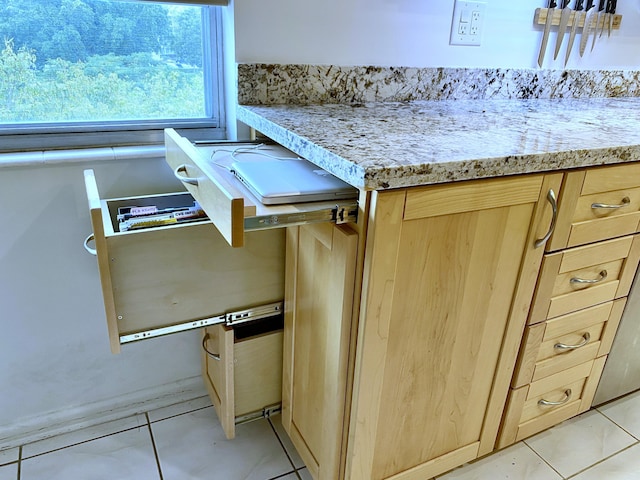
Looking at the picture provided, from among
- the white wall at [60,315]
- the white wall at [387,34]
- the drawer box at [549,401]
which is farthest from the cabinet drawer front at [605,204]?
the white wall at [60,315]

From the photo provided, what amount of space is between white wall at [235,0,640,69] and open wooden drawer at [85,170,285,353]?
502 millimetres

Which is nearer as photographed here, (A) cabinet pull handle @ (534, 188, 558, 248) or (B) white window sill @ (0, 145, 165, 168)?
(A) cabinet pull handle @ (534, 188, 558, 248)

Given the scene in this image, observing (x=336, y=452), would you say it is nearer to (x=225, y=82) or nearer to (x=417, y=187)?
(x=417, y=187)

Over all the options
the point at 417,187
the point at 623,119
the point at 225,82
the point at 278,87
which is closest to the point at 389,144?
the point at 417,187

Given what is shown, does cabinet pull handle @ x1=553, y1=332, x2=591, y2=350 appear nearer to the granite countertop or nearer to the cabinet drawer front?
the cabinet drawer front

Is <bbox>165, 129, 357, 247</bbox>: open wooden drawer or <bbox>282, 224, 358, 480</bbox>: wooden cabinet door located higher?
<bbox>165, 129, 357, 247</bbox>: open wooden drawer

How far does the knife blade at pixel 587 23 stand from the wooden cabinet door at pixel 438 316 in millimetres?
972

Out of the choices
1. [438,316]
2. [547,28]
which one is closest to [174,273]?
[438,316]

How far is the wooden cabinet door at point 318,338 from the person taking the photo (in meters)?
0.94

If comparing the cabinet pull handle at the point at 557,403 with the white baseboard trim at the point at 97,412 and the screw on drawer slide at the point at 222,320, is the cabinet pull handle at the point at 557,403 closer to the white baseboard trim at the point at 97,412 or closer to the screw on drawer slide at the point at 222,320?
the screw on drawer slide at the point at 222,320

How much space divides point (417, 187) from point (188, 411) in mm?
1095

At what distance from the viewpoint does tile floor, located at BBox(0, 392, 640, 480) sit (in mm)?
1325

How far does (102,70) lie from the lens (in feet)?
4.06

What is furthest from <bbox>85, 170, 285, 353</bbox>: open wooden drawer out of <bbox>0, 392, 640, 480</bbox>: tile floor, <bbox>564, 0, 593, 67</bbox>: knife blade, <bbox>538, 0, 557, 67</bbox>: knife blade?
<bbox>564, 0, 593, 67</bbox>: knife blade
